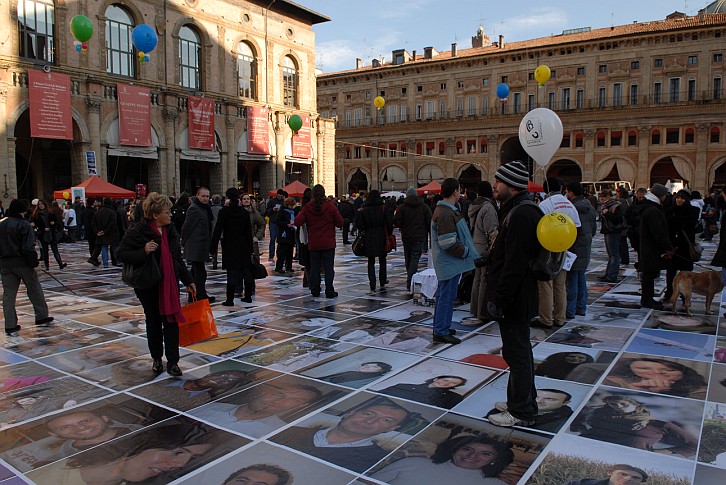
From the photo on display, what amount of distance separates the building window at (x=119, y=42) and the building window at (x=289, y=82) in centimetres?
967

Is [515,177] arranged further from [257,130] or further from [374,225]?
[257,130]

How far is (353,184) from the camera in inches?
2298

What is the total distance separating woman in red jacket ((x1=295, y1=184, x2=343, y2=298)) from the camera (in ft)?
28.1

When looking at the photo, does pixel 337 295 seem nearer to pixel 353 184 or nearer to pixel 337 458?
pixel 337 458

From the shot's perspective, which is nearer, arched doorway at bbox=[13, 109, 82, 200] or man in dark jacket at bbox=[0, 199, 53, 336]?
man in dark jacket at bbox=[0, 199, 53, 336]

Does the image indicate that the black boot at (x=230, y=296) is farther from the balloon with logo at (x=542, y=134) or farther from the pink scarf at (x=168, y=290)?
the balloon with logo at (x=542, y=134)

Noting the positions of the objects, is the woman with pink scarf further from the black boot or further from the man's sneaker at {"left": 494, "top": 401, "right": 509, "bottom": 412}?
the black boot

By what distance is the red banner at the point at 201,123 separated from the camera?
27719mm

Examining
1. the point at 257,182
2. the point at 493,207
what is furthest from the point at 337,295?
the point at 257,182

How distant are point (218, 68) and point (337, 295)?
23.4m

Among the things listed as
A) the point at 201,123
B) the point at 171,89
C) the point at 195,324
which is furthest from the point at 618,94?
the point at 195,324

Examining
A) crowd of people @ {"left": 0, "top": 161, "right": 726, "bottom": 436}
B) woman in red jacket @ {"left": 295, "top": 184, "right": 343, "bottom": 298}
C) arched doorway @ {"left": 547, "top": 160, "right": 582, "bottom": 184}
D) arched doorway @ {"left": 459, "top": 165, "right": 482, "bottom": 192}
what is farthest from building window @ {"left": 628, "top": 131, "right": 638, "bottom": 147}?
woman in red jacket @ {"left": 295, "top": 184, "right": 343, "bottom": 298}

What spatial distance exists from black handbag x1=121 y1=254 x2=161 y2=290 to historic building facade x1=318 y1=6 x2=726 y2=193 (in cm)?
3509

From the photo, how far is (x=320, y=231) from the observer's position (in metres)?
8.58
